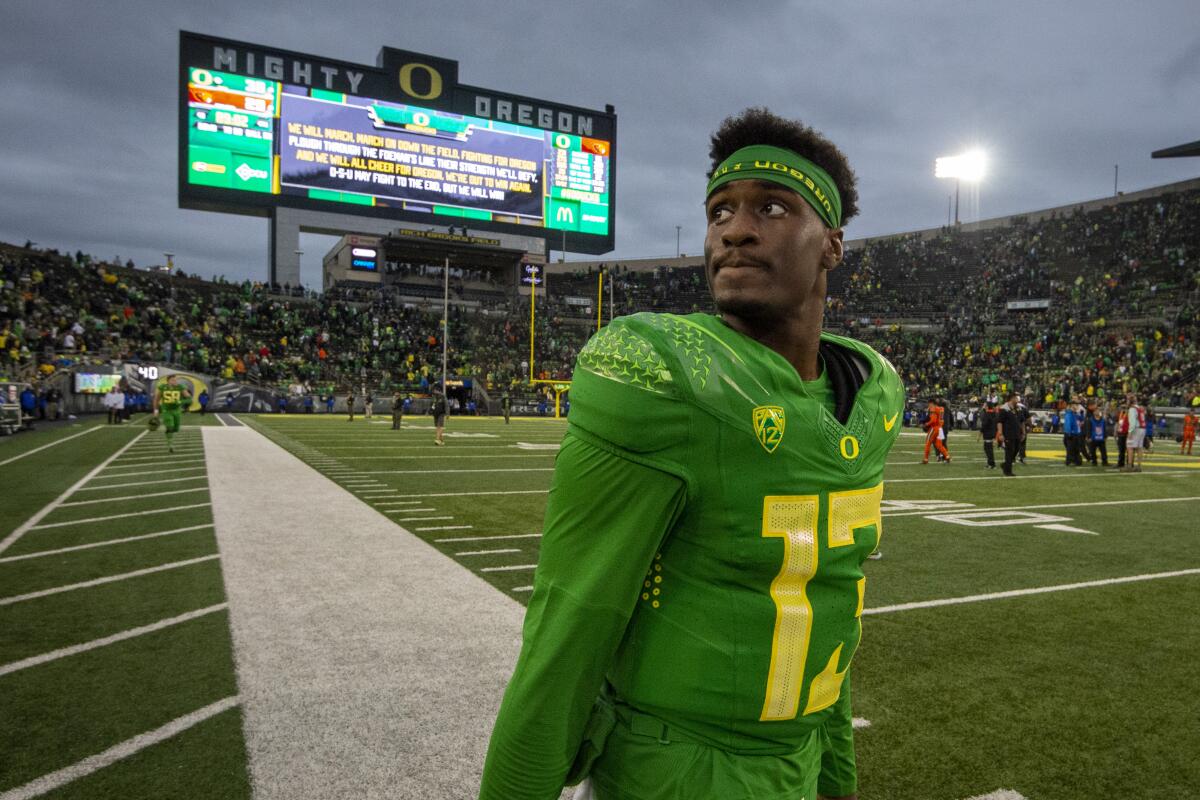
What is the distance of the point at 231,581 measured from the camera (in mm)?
5168

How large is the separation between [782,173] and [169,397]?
16159 millimetres

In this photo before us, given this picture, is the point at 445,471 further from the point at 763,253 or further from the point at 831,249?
the point at 763,253

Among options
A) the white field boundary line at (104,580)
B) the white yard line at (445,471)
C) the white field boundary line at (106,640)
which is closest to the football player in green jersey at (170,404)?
the white yard line at (445,471)

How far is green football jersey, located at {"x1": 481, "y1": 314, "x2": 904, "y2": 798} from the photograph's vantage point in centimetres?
98

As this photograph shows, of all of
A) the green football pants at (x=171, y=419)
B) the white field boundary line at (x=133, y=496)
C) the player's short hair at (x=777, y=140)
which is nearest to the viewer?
the player's short hair at (x=777, y=140)

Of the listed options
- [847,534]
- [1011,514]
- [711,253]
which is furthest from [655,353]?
[1011,514]

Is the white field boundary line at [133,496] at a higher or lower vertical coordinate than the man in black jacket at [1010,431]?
lower

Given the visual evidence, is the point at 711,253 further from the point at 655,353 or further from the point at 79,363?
the point at 79,363

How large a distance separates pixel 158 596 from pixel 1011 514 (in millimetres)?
9036

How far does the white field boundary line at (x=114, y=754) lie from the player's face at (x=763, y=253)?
2905 mm

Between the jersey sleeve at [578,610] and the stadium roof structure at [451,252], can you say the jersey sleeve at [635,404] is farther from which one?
the stadium roof structure at [451,252]

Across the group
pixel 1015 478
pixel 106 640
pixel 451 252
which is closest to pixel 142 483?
pixel 106 640

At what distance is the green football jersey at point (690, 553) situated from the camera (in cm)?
98

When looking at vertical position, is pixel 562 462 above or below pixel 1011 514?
above
